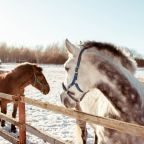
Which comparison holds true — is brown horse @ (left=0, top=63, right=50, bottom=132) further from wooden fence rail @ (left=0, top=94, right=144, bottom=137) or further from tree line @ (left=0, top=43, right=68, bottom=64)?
tree line @ (left=0, top=43, right=68, bottom=64)

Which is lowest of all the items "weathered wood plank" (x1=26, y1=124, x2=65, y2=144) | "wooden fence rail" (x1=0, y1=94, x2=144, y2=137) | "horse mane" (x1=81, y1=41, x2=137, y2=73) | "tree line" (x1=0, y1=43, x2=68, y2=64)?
"tree line" (x1=0, y1=43, x2=68, y2=64)

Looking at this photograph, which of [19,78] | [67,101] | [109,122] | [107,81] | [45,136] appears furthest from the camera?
[19,78]

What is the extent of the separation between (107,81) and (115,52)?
333 mm

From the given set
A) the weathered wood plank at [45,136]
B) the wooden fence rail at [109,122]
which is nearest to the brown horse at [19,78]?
the weathered wood plank at [45,136]

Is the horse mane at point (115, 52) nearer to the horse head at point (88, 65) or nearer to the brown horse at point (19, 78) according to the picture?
the horse head at point (88, 65)

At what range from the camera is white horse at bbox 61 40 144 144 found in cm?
314

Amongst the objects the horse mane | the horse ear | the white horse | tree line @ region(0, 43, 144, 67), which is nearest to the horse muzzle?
the white horse

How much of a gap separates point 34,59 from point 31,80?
34.1 metres

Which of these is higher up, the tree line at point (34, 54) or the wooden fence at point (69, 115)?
the wooden fence at point (69, 115)

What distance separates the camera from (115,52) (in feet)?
11.0

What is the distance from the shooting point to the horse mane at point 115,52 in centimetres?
335

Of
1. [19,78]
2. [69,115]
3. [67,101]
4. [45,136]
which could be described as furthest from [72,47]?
[19,78]

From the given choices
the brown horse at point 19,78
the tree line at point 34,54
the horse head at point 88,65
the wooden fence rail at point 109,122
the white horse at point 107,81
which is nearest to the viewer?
the wooden fence rail at point 109,122

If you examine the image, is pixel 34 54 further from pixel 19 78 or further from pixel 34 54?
pixel 19 78
